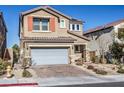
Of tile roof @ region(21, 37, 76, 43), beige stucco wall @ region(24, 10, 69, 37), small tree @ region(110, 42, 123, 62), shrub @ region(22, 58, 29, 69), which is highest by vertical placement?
beige stucco wall @ region(24, 10, 69, 37)

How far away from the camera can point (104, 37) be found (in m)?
41.2

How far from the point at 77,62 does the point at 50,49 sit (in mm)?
3510

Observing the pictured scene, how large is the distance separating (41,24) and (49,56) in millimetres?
4007

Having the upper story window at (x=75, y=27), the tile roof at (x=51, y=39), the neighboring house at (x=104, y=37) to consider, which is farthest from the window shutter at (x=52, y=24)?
the neighboring house at (x=104, y=37)

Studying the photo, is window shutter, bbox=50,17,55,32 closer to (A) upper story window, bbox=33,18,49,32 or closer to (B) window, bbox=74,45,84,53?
(A) upper story window, bbox=33,18,49,32

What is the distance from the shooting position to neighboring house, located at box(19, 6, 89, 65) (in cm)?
3312

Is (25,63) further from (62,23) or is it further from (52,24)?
(62,23)

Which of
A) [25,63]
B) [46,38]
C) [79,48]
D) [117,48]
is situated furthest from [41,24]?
[117,48]

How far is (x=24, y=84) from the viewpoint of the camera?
19.5 meters

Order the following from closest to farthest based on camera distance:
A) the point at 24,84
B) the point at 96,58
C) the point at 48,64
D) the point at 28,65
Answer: the point at 24,84 → the point at 28,65 → the point at 48,64 → the point at 96,58

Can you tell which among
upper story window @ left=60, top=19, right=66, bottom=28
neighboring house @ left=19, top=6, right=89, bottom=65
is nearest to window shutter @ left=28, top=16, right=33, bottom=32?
neighboring house @ left=19, top=6, right=89, bottom=65

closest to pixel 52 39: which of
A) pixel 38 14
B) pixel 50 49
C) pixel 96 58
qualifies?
pixel 50 49

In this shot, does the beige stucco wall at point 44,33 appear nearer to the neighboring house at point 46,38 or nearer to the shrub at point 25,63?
the neighboring house at point 46,38

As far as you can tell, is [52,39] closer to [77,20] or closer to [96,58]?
[96,58]
